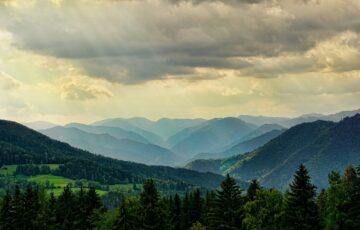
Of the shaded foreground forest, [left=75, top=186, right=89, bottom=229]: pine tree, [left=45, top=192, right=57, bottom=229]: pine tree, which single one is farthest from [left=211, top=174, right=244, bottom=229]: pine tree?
[left=45, top=192, right=57, bottom=229]: pine tree

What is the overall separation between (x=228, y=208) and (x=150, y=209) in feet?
54.4

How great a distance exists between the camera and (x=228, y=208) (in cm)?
8931

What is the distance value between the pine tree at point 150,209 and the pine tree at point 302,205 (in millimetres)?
29621

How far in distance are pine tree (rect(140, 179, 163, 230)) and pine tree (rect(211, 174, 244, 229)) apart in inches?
534

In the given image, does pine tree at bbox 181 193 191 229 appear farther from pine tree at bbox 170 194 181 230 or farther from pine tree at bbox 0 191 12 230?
pine tree at bbox 0 191 12 230

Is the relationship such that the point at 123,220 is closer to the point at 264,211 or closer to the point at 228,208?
the point at 228,208

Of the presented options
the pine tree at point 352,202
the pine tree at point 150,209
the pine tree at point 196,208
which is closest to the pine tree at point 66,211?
the pine tree at point 150,209

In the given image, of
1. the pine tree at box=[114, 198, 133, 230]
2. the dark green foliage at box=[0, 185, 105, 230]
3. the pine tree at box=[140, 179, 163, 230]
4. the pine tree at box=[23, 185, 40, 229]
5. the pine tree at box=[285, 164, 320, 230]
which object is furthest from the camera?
the pine tree at box=[23, 185, 40, 229]

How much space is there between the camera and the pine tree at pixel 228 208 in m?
89.1

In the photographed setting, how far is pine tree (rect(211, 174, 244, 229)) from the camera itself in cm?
8912

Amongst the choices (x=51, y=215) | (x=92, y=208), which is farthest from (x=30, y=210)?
(x=92, y=208)

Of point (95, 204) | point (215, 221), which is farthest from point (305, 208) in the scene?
point (95, 204)

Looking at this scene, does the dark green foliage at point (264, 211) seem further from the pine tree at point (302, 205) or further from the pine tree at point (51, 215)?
the pine tree at point (51, 215)

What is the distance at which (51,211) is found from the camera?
116 meters
